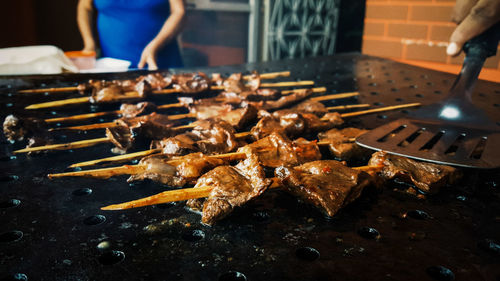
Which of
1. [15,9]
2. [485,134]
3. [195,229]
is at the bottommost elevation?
[195,229]

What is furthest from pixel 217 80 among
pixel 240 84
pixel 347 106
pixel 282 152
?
pixel 282 152

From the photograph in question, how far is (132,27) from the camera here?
604cm

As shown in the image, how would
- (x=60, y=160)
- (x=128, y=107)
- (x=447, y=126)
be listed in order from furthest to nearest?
(x=128, y=107)
(x=447, y=126)
(x=60, y=160)

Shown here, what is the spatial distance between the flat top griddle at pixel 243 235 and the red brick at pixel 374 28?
577 cm

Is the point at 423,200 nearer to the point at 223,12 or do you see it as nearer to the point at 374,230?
the point at 374,230

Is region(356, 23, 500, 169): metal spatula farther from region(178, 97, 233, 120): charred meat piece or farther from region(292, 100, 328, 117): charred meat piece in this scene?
region(178, 97, 233, 120): charred meat piece

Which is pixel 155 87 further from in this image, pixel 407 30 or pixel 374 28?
pixel 374 28

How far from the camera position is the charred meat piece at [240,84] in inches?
128

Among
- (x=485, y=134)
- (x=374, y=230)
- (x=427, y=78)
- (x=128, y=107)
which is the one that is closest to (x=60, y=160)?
(x=128, y=107)

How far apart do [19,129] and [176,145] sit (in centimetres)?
101

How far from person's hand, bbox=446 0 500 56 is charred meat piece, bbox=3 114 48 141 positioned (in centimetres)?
283

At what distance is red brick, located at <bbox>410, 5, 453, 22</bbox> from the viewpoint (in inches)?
229

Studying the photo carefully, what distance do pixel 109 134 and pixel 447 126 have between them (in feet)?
6.61

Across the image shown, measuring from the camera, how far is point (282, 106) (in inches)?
116
